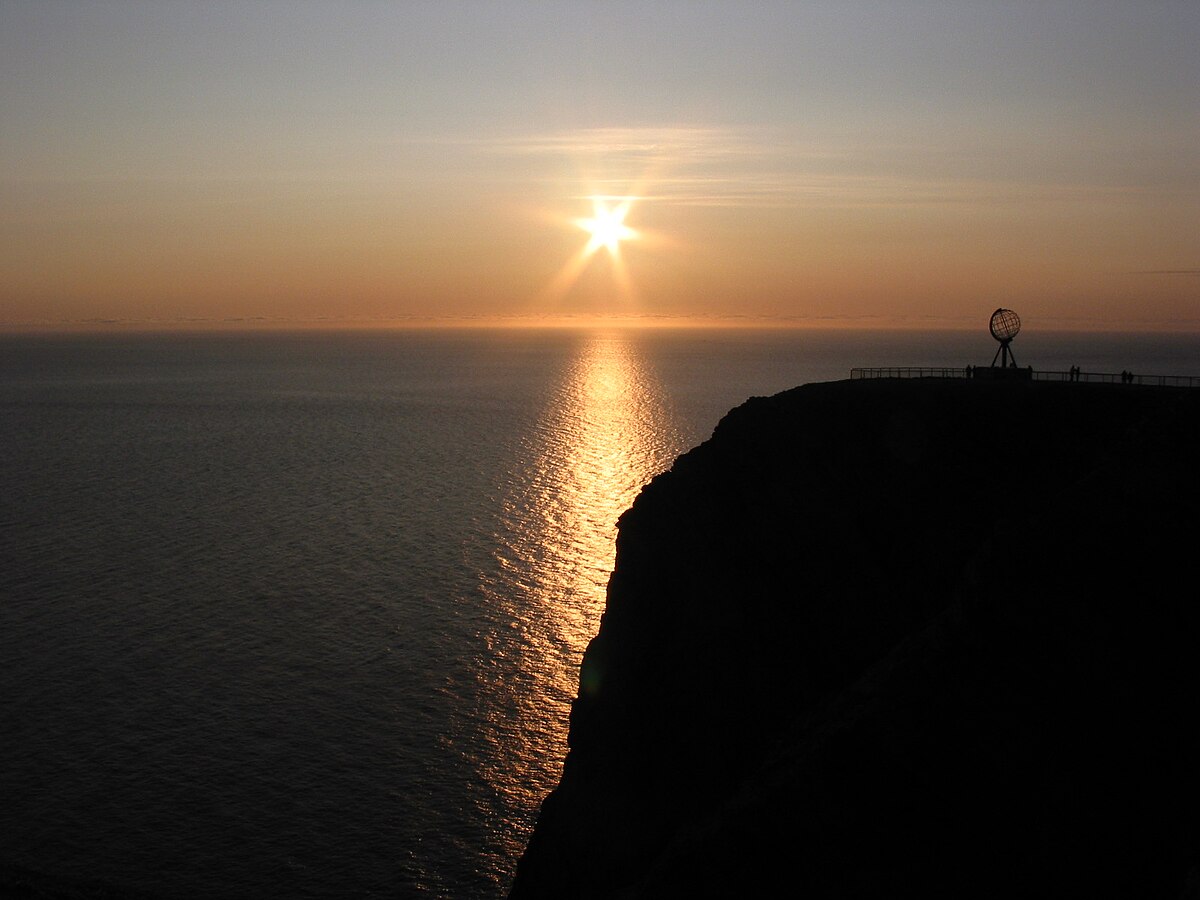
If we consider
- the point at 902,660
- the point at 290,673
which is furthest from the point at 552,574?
the point at 902,660

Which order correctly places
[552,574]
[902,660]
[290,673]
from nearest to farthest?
1. [902,660]
2. [290,673]
3. [552,574]

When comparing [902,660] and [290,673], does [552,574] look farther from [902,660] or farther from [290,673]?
[902,660]

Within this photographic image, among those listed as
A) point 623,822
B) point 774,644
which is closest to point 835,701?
point 774,644

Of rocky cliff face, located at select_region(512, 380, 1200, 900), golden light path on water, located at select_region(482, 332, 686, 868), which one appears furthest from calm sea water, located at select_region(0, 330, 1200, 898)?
rocky cliff face, located at select_region(512, 380, 1200, 900)

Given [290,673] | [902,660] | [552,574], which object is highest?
[902,660]

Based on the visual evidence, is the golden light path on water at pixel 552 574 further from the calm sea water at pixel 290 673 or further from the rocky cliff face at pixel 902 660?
the rocky cliff face at pixel 902 660

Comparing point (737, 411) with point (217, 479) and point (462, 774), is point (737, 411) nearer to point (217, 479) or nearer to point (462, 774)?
Answer: point (462, 774)

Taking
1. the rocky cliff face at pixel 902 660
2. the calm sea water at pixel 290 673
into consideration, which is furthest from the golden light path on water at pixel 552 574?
the rocky cliff face at pixel 902 660
